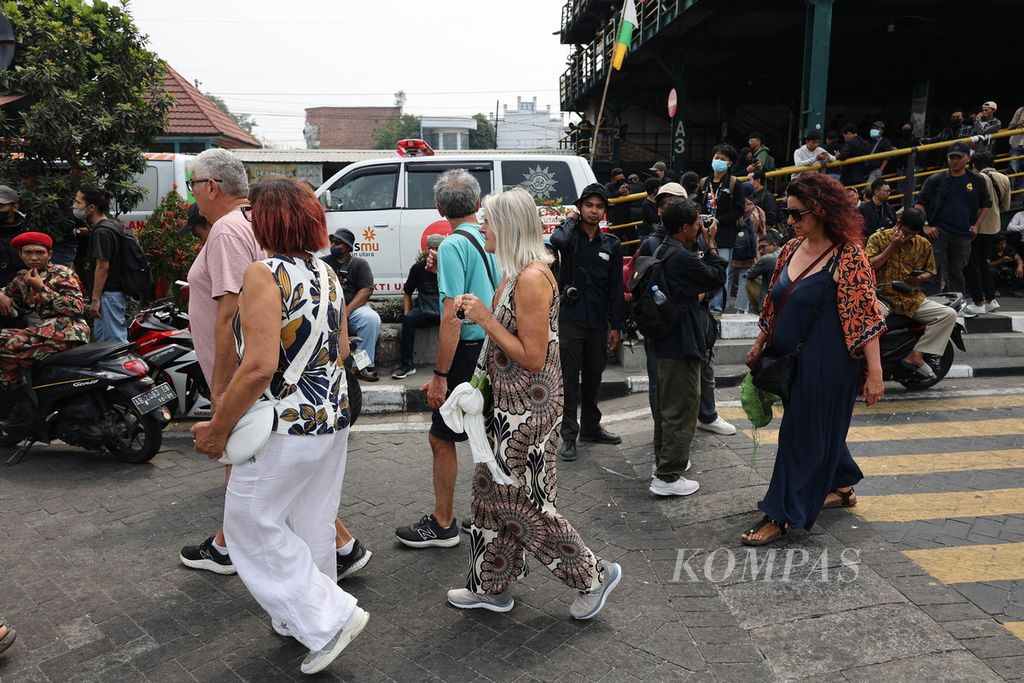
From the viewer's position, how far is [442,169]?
8.96 metres

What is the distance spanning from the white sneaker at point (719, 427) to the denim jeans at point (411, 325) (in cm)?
285

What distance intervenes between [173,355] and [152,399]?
38.1 inches

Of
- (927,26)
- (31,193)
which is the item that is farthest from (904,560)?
(927,26)

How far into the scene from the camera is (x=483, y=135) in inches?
2771

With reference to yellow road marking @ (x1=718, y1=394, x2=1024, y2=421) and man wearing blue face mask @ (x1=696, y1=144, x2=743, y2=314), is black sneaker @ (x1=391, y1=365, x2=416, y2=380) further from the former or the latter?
man wearing blue face mask @ (x1=696, y1=144, x2=743, y2=314)

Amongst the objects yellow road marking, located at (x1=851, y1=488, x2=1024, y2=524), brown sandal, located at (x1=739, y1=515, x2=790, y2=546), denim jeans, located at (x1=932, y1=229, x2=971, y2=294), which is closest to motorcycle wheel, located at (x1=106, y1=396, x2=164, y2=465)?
brown sandal, located at (x1=739, y1=515, x2=790, y2=546)

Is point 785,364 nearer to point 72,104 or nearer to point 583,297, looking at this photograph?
point 583,297

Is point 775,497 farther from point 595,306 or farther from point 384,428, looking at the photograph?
point 384,428

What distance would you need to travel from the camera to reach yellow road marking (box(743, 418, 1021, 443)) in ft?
19.2

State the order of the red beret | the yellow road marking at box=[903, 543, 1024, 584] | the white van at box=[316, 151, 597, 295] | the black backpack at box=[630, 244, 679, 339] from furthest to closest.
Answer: the white van at box=[316, 151, 597, 295] < the red beret < the black backpack at box=[630, 244, 679, 339] < the yellow road marking at box=[903, 543, 1024, 584]

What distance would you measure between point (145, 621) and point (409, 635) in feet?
3.96

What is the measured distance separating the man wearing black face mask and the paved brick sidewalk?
233 centimetres

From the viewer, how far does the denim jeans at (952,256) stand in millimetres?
8594

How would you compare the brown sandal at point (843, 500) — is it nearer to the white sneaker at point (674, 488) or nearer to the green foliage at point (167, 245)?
the white sneaker at point (674, 488)
